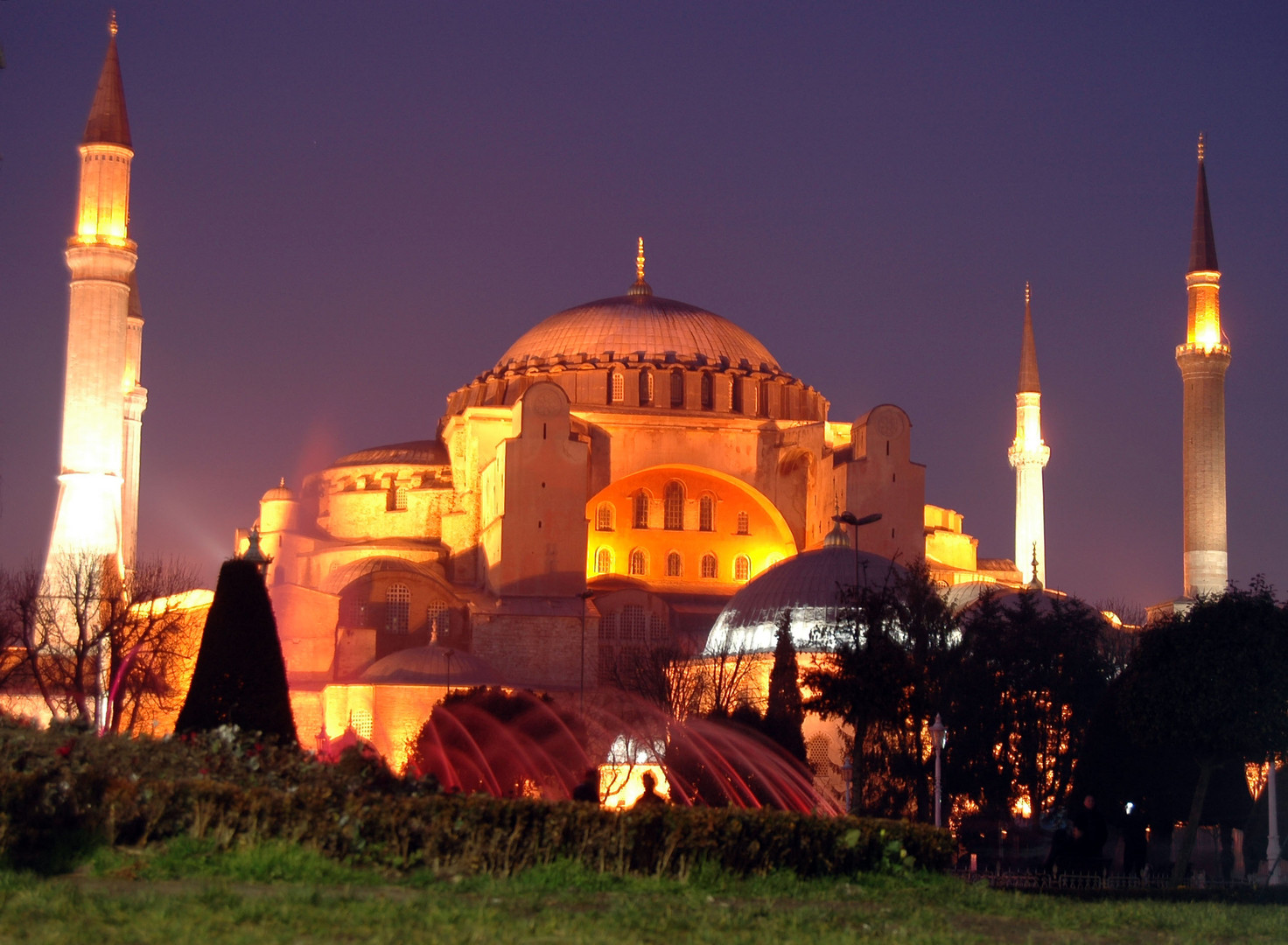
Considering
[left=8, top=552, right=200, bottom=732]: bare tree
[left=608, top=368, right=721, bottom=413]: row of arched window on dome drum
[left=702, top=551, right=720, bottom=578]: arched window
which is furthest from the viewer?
[left=608, top=368, right=721, bottom=413]: row of arched window on dome drum

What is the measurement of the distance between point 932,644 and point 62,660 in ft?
51.0

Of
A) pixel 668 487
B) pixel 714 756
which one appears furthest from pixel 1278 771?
pixel 668 487

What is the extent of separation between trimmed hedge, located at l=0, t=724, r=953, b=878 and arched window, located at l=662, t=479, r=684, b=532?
33.6 metres

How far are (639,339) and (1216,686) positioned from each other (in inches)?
1069

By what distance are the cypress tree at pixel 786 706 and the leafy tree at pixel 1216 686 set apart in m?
5.51

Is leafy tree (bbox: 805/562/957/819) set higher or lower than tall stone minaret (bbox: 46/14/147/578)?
lower

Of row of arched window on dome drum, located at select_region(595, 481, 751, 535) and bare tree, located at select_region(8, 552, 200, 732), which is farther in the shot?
row of arched window on dome drum, located at select_region(595, 481, 751, 535)

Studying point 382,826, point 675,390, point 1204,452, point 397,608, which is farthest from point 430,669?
point 382,826

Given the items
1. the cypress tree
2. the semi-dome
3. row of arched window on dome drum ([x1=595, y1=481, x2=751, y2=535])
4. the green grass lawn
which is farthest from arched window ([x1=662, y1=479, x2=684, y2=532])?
→ the green grass lawn

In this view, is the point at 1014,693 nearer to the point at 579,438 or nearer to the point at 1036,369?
the point at 579,438

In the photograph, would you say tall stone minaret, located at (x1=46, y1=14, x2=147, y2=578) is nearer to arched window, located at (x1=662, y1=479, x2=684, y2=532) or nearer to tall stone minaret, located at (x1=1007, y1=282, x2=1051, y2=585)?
arched window, located at (x1=662, y1=479, x2=684, y2=532)

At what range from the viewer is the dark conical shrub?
543 inches

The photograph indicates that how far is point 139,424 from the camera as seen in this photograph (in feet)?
149

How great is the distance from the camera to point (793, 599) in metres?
34.8
